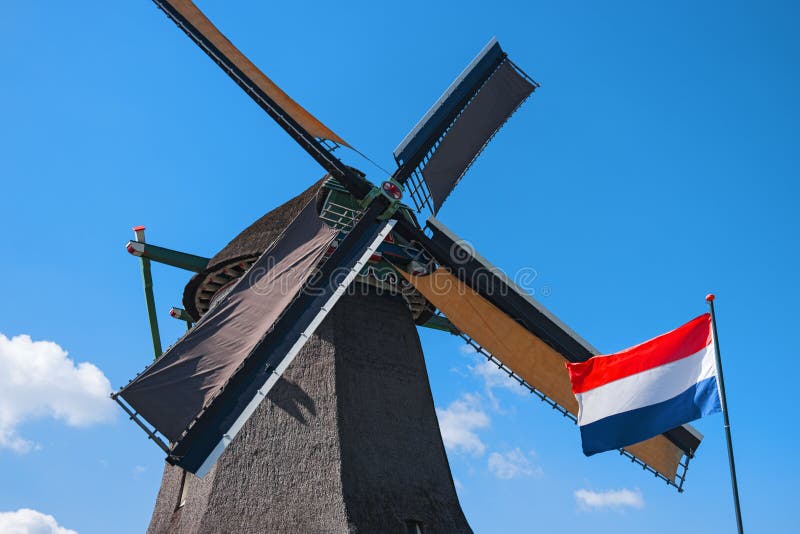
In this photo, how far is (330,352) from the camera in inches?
435

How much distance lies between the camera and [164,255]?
505 inches

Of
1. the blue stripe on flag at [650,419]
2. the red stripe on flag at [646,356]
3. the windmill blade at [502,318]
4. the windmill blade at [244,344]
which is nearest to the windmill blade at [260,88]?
the windmill blade at [244,344]

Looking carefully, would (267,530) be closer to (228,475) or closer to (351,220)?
(228,475)

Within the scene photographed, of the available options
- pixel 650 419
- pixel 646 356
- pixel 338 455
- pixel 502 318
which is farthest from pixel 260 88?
pixel 650 419

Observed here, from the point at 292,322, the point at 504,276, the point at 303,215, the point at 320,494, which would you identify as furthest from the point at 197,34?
the point at 320,494

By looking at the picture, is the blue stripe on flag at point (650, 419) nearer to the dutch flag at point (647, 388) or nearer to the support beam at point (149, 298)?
the dutch flag at point (647, 388)

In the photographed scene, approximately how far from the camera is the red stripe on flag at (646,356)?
26.7 feet

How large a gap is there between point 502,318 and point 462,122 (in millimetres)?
3733

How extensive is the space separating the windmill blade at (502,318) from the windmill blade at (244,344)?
1.29 m

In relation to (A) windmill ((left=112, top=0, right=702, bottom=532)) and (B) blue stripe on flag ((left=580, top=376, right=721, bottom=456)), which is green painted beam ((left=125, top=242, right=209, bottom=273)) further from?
(B) blue stripe on flag ((left=580, top=376, right=721, bottom=456))

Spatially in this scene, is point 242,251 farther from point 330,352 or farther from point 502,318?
point 502,318

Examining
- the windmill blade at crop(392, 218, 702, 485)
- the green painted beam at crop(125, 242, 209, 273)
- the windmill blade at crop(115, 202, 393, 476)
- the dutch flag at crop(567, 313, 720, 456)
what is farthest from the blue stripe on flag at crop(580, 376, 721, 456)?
the green painted beam at crop(125, 242, 209, 273)

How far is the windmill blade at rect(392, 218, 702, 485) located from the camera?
11.8m

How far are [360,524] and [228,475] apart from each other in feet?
6.32
